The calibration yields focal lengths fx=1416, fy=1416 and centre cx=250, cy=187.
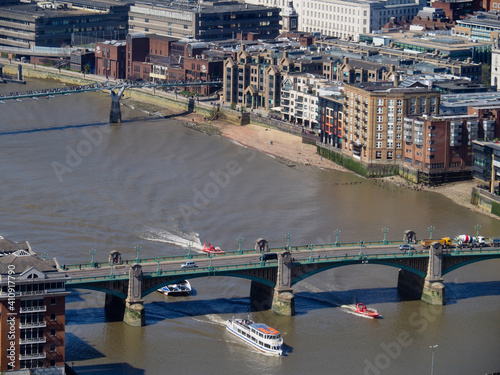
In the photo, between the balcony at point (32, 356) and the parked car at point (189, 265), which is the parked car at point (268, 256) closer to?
the parked car at point (189, 265)

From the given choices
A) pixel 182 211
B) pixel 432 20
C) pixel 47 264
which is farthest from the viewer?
pixel 432 20

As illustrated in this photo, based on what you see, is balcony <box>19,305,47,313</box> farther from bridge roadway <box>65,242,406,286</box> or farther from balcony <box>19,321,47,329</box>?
bridge roadway <box>65,242,406,286</box>

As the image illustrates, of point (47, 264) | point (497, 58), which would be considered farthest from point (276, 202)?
point (497, 58)

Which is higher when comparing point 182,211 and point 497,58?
point 497,58

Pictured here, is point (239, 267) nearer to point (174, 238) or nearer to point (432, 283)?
point (432, 283)

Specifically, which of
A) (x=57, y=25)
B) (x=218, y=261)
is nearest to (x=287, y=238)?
(x=218, y=261)

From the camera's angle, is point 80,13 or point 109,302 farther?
point 80,13

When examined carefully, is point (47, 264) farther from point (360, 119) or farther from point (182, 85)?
point (182, 85)
